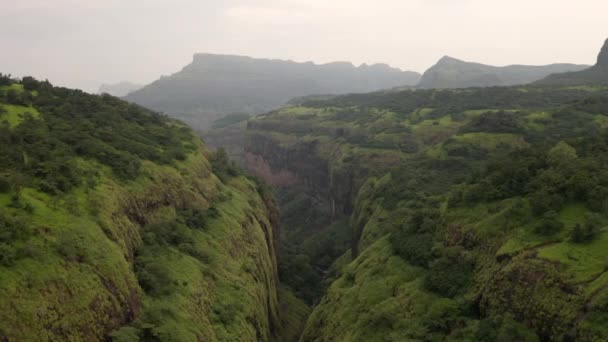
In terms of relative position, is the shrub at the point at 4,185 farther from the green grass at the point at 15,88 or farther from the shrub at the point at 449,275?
the shrub at the point at 449,275

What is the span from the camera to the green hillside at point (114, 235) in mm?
20547

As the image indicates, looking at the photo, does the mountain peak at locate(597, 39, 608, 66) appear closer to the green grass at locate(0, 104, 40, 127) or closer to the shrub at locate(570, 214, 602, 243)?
the shrub at locate(570, 214, 602, 243)

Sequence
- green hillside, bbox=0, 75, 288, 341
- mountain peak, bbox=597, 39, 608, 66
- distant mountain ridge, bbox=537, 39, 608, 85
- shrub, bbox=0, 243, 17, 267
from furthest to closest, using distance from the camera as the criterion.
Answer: mountain peak, bbox=597, 39, 608, 66 < distant mountain ridge, bbox=537, 39, 608, 85 < green hillside, bbox=0, 75, 288, 341 < shrub, bbox=0, 243, 17, 267

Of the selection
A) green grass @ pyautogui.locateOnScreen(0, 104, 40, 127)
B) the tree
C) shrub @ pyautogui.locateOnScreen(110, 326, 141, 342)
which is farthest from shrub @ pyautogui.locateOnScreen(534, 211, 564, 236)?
green grass @ pyautogui.locateOnScreen(0, 104, 40, 127)

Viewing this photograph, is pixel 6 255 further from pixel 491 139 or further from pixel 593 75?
pixel 593 75

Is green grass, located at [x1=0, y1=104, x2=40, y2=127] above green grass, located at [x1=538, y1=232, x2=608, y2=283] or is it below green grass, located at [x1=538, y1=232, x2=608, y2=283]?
above

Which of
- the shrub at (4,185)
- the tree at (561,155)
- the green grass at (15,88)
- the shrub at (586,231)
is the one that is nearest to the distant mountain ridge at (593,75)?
the tree at (561,155)

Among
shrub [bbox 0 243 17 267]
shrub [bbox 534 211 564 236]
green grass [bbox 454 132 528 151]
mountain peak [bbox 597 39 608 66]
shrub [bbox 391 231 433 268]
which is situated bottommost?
shrub [bbox 391 231 433 268]

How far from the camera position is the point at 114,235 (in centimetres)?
2738

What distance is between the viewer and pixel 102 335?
71.1 feet

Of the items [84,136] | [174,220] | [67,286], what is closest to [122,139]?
[84,136]

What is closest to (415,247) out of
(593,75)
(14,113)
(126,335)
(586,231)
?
(586,231)

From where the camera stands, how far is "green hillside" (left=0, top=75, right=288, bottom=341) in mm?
20547

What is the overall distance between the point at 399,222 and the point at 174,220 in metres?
21.0
